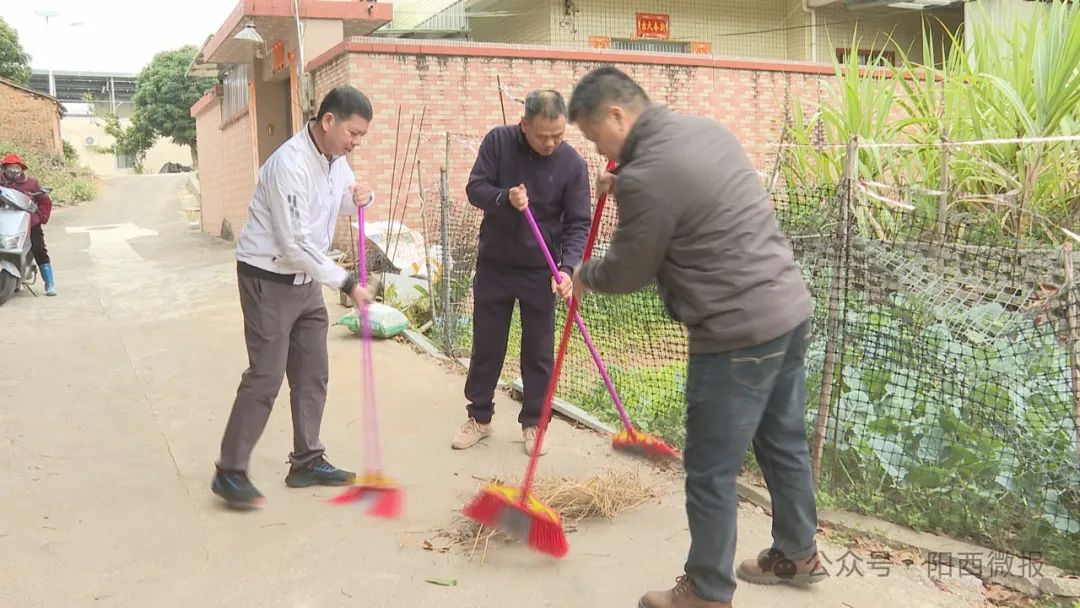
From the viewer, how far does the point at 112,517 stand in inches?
148

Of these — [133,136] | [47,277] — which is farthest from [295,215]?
[133,136]

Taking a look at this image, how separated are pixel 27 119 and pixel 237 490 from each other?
2995cm

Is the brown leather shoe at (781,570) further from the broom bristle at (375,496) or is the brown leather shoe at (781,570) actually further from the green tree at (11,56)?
the green tree at (11,56)

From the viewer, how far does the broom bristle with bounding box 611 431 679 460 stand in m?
4.14

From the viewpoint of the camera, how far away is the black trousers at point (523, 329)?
4.44 meters

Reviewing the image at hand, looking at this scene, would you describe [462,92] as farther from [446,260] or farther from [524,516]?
[524,516]

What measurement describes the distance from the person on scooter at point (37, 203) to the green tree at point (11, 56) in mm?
27471

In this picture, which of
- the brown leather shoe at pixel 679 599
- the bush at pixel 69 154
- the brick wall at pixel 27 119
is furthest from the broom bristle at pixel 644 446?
the bush at pixel 69 154

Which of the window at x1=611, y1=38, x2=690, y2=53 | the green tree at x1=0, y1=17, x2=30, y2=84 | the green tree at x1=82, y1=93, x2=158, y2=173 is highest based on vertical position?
the green tree at x1=0, y1=17, x2=30, y2=84

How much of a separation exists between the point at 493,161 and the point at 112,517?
7.66 ft

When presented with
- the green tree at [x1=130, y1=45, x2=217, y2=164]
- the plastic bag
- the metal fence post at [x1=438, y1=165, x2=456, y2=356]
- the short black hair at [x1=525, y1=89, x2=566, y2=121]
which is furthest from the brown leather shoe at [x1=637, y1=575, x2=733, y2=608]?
the green tree at [x1=130, y1=45, x2=217, y2=164]

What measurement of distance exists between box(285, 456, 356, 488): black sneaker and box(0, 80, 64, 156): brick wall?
2899 centimetres

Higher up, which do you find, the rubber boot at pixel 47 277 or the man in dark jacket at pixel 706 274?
the man in dark jacket at pixel 706 274

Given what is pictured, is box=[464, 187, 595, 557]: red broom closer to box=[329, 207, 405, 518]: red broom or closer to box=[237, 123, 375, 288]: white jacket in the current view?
box=[329, 207, 405, 518]: red broom
